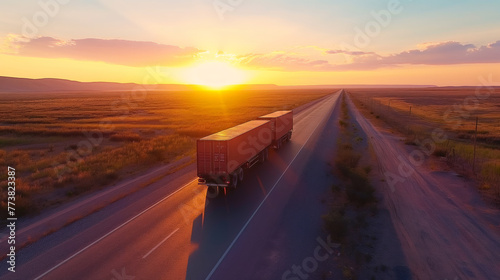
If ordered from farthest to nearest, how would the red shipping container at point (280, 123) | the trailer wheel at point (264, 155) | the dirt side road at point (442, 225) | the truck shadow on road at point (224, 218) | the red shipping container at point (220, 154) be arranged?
1. the red shipping container at point (280, 123)
2. the trailer wheel at point (264, 155)
3. the red shipping container at point (220, 154)
4. the truck shadow on road at point (224, 218)
5. the dirt side road at point (442, 225)

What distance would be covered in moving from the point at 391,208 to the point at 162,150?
20303 millimetres

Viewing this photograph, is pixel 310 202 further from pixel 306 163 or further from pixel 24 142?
pixel 24 142

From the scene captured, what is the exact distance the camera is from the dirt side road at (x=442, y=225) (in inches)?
382

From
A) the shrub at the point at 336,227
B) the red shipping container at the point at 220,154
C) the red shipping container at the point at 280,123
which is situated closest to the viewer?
the shrub at the point at 336,227

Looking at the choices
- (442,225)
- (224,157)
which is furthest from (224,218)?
(442,225)

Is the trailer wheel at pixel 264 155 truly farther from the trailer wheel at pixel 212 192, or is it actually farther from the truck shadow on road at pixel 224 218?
the trailer wheel at pixel 212 192
